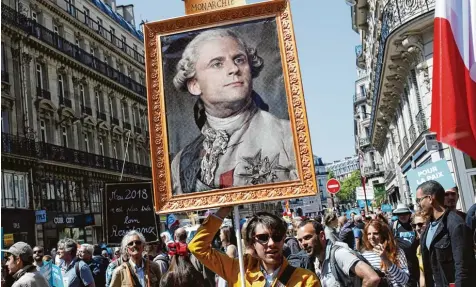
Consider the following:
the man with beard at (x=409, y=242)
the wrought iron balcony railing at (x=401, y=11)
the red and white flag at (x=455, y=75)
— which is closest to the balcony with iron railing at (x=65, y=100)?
the wrought iron balcony railing at (x=401, y=11)

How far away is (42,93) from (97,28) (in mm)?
10308

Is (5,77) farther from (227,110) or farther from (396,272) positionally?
(396,272)

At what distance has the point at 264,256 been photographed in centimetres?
346

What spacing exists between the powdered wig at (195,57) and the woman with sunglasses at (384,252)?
200 centimetres

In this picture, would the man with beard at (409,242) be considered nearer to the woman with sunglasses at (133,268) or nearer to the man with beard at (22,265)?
the woman with sunglasses at (133,268)

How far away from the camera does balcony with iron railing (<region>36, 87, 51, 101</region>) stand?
29056 mm

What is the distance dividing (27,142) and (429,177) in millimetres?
20986

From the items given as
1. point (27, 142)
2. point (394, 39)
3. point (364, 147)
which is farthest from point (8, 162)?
point (364, 147)

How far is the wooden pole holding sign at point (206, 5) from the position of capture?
501 centimetres

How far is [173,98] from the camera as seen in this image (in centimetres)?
488

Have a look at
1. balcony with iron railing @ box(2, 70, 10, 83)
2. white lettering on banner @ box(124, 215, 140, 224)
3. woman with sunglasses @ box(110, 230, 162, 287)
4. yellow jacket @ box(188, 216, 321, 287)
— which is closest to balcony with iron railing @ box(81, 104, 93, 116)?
balcony with iron railing @ box(2, 70, 10, 83)

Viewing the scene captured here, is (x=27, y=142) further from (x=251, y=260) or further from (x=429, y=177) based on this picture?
(x=251, y=260)

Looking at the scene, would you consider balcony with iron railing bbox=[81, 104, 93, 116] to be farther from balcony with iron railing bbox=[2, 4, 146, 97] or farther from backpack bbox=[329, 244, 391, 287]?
backpack bbox=[329, 244, 391, 287]

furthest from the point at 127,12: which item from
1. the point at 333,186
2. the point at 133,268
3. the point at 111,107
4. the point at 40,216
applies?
the point at 133,268
